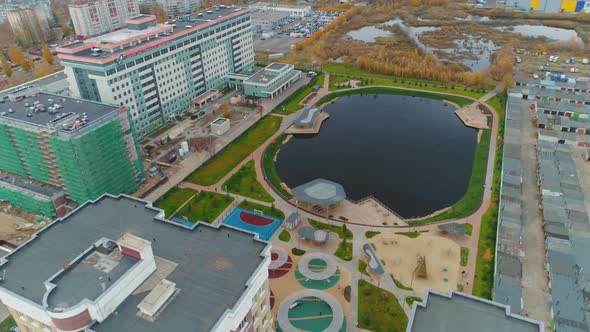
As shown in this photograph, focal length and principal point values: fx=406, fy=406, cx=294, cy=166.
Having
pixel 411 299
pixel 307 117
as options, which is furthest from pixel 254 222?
pixel 307 117

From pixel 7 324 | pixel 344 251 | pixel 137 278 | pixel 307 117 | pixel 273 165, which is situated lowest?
pixel 344 251

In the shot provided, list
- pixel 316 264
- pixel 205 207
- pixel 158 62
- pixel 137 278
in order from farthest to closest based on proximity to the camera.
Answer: pixel 158 62
pixel 205 207
pixel 316 264
pixel 137 278

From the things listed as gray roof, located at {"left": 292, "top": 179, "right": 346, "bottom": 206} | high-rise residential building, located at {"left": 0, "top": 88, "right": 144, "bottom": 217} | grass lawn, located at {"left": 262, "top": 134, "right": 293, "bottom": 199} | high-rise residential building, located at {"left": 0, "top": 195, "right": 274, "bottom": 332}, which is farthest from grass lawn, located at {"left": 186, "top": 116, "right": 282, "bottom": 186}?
high-rise residential building, located at {"left": 0, "top": 195, "right": 274, "bottom": 332}

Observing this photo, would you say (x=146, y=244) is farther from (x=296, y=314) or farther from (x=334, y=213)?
(x=334, y=213)

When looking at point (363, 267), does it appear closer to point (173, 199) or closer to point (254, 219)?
A: point (254, 219)

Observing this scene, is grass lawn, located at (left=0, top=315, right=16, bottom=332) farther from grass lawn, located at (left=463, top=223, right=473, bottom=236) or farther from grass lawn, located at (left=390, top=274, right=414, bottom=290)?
grass lawn, located at (left=463, top=223, right=473, bottom=236)

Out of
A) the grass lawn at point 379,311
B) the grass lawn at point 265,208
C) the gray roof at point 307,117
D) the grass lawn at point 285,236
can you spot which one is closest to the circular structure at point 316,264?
the grass lawn at point 379,311
